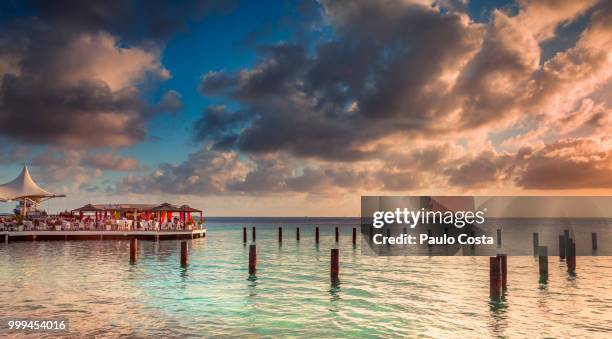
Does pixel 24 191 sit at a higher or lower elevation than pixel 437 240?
higher

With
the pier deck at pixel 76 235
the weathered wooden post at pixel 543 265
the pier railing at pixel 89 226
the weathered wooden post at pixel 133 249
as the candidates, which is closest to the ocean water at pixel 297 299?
the weathered wooden post at pixel 543 265

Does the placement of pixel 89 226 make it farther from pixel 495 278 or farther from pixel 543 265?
pixel 495 278

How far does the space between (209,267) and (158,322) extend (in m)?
15.6

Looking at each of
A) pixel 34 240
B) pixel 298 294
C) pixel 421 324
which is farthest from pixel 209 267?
pixel 34 240

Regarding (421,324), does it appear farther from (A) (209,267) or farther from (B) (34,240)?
(B) (34,240)

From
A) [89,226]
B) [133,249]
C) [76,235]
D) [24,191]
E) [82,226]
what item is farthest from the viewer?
[24,191]

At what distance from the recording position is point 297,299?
20.0 m

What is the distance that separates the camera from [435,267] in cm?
3275

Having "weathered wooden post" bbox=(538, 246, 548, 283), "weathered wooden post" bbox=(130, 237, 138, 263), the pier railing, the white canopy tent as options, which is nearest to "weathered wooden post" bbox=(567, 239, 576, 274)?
"weathered wooden post" bbox=(538, 246, 548, 283)

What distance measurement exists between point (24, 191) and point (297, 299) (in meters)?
54.0

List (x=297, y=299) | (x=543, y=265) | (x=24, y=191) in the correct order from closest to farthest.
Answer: (x=297, y=299) < (x=543, y=265) < (x=24, y=191)

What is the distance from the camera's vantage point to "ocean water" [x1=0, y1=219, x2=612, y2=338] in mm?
15172

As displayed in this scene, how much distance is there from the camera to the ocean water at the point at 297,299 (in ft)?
49.8

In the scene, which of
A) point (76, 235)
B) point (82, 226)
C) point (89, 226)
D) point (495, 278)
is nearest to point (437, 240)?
point (89, 226)
